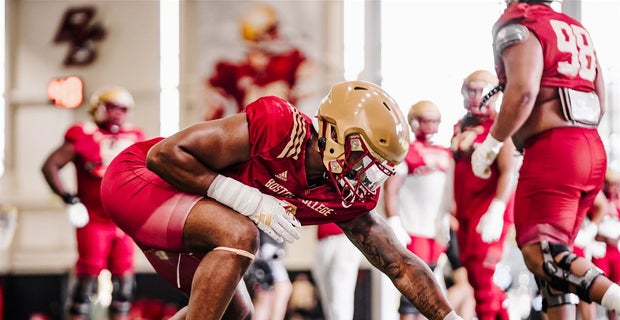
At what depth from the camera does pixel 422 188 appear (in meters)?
5.11

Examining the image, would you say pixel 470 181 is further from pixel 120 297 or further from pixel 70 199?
pixel 70 199

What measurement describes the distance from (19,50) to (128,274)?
3087mm

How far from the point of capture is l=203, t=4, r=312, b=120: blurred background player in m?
6.89

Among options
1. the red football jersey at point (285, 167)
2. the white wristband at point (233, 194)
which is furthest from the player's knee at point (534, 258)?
the white wristband at point (233, 194)

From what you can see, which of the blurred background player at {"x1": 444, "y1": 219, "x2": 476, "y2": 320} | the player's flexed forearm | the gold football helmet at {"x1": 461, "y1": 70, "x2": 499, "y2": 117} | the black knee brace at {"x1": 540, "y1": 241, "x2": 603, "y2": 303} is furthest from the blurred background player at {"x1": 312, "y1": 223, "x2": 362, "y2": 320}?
the player's flexed forearm

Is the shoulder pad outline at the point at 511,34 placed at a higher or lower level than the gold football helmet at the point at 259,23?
lower

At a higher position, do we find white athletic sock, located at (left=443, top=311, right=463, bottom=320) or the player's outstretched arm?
the player's outstretched arm

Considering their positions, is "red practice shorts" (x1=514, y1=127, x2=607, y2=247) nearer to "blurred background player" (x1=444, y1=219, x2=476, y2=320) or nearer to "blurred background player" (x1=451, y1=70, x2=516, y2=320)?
"blurred background player" (x1=451, y1=70, x2=516, y2=320)

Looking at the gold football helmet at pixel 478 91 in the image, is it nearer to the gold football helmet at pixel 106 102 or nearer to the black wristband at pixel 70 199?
the gold football helmet at pixel 106 102

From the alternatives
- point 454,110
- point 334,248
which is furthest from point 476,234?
point 454,110

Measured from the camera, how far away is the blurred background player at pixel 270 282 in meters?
5.25

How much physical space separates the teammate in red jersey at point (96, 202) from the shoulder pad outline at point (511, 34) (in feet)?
9.39

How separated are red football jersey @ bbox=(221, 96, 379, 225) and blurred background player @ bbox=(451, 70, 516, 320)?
5.23 ft

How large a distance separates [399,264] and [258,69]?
14.4 ft
